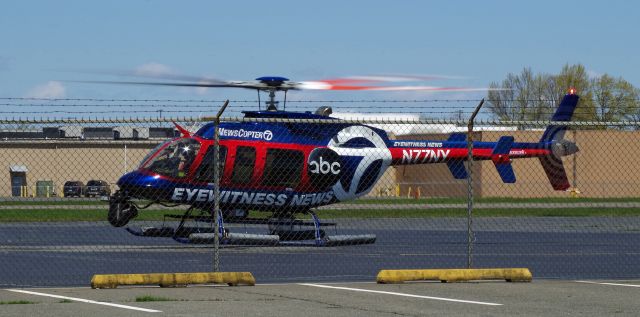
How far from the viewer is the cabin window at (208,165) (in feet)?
78.7

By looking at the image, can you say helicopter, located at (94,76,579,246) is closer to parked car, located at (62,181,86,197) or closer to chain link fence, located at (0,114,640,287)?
chain link fence, located at (0,114,640,287)

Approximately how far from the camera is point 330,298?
44.3ft

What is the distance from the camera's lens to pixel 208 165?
24109 mm

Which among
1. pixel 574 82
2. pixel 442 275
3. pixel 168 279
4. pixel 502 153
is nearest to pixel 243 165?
pixel 502 153

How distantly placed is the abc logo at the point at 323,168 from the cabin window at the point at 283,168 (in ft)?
0.80

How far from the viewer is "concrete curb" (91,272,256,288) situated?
14453 millimetres

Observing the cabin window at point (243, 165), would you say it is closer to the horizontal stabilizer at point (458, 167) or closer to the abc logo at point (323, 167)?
the abc logo at point (323, 167)

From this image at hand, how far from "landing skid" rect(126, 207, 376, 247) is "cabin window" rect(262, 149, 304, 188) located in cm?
83

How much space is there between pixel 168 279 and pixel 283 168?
403 inches

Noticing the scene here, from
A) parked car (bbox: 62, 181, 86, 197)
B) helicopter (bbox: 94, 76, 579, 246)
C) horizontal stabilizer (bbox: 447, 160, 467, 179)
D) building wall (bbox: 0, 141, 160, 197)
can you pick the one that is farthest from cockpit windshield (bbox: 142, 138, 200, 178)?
building wall (bbox: 0, 141, 160, 197)

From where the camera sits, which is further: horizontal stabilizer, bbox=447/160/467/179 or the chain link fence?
horizontal stabilizer, bbox=447/160/467/179

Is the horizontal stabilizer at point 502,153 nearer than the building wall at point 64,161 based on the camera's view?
Yes

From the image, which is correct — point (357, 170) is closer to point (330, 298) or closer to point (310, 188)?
point (310, 188)

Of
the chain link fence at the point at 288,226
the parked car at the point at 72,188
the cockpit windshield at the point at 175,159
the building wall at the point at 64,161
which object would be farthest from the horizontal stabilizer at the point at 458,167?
the building wall at the point at 64,161
